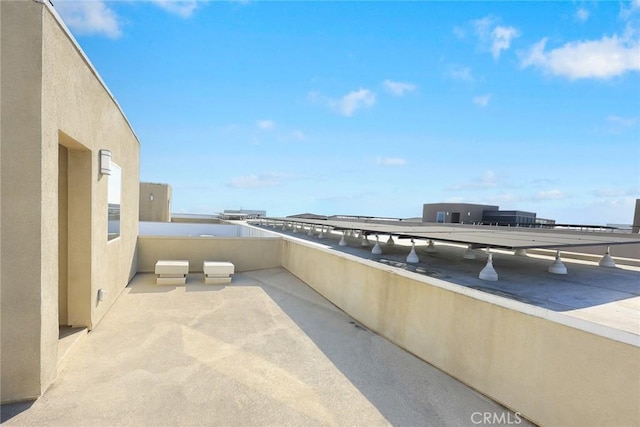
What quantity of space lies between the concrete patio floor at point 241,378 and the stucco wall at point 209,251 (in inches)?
144

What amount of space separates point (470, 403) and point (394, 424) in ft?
3.47

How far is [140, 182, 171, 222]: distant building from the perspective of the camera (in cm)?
2146

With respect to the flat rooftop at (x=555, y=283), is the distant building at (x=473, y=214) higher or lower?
higher

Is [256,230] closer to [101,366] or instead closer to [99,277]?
[99,277]

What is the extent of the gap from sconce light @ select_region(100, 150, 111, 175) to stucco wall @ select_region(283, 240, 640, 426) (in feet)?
17.0

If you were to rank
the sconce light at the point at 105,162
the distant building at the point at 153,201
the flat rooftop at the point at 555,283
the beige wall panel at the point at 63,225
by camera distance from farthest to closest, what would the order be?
1. the distant building at the point at 153,201
2. the sconce light at the point at 105,162
3. the beige wall panel at the point at 63,225
4. the flat rooftop at the point at 555,283

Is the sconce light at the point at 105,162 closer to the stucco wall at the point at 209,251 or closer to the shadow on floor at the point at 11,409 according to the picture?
the shadow on floor at the point at 11,409

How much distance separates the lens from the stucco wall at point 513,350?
284 cm

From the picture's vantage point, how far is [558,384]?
124 inches

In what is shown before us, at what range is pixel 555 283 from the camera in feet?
→ 16.0

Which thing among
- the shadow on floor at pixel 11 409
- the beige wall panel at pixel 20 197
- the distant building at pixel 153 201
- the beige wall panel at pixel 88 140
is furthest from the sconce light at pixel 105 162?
the distant building at pixel 153 201

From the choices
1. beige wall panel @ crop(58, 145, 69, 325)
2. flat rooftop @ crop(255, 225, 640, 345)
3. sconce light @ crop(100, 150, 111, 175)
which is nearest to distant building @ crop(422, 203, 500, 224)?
flat rooftop @ crop(255, 225, 640, 345)

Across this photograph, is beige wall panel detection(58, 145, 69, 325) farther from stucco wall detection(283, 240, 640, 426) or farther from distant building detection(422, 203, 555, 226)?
distant building detection(422, 203, 555, 226)

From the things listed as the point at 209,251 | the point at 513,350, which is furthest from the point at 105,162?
the point at 513,350
